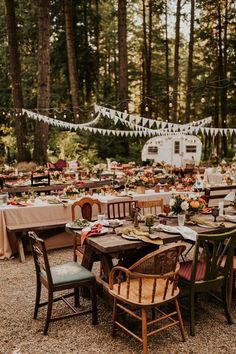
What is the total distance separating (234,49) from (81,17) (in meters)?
9.58

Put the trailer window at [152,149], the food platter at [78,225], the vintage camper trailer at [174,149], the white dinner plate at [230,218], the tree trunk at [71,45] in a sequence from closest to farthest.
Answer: the food platter at [78,225]
the white dinner plate at [230,218]
the tree trunk at [71,45]
the vintage camper trailer at [174,149]
the trailer window at [152,149]

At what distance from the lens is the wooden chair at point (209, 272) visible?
3.88 metres

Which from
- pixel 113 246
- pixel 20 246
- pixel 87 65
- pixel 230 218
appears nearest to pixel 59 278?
pixel 113 246

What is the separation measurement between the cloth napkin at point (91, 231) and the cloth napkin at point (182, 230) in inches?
28.0

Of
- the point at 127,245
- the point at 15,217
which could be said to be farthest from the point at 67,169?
the point at 127,245

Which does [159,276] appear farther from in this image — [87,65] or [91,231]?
[87,65]

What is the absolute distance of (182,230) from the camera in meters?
4.53

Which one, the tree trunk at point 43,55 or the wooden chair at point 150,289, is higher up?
the tree trunk at point 43,55

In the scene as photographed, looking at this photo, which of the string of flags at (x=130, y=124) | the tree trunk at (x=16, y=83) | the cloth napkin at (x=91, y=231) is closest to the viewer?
the cloth napkin at (x=91, y=231)

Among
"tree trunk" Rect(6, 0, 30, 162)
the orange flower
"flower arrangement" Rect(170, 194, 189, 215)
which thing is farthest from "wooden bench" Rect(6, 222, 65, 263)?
"tree trunk" Rect(6, 0, 30, 162)

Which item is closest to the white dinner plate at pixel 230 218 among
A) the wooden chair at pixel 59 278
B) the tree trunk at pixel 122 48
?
the wooden chair at pixel 59 278

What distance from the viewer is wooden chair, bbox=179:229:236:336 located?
3876mm

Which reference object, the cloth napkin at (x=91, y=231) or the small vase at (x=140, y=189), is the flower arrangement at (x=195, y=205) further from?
the small vase at (x=140, y=189)

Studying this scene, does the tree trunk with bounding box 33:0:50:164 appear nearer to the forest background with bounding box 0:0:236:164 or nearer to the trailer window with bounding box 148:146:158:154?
the forest background with bounding box 0:0:236:164
